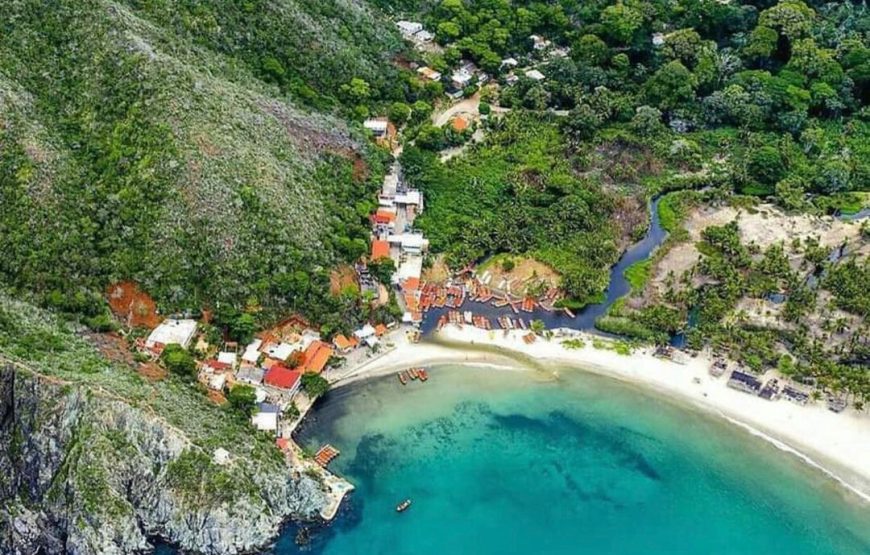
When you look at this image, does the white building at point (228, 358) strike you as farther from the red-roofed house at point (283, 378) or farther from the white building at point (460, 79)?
the white building at point (460, 79)

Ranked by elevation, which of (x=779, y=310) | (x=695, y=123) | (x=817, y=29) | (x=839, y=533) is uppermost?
(x=817, y=29)

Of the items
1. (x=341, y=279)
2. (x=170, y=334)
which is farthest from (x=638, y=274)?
(x=170, y=334)

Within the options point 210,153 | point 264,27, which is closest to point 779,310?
point 210,153

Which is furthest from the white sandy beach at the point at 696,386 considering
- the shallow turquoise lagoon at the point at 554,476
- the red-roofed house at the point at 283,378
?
the red-roofed house at the point at 283,378

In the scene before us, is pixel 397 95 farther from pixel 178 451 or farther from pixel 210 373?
pixel 178 451

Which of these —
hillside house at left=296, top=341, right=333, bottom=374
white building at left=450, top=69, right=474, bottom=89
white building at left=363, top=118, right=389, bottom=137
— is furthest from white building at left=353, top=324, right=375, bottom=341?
white building at left=450, top=69, right=474, bottom=89

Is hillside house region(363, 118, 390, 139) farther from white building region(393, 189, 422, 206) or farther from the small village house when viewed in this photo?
the small village house

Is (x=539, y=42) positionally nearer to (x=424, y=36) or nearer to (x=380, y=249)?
(x=424, y=36)
